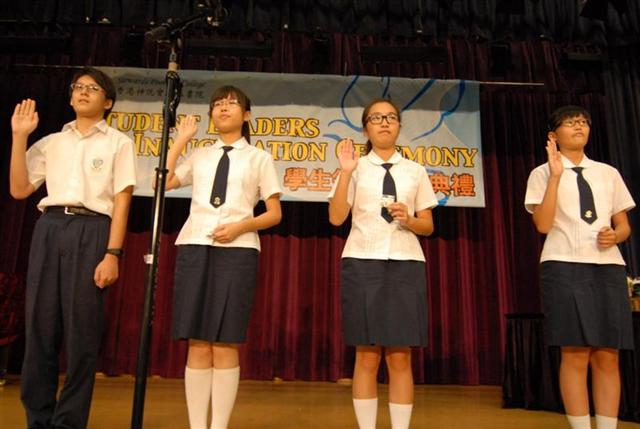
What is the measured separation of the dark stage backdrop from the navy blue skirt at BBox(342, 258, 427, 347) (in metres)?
2.29

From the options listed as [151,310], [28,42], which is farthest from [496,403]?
[28,42]

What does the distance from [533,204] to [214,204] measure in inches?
55.1

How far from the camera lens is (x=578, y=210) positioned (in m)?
2.19

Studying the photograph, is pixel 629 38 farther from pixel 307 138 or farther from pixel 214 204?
pixel 214 204

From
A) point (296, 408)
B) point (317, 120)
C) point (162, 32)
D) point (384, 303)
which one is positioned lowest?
point (296, 408)

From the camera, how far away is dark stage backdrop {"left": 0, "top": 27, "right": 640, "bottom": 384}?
4.21 meters

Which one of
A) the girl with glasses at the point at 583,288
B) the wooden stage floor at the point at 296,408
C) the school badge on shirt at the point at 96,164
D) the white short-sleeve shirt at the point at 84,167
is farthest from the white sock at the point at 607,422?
the school badge on shirt at the point at 96,164

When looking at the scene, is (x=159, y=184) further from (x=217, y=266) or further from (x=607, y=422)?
(x=607, y=422)

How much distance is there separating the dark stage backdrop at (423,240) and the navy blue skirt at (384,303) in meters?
2.29

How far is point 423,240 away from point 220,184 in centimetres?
279

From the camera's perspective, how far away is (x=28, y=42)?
4402 millimetres

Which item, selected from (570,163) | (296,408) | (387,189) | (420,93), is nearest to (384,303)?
(387,189)

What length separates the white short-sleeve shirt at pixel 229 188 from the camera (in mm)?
2002

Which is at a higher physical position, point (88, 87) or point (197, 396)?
point (88, 87)
